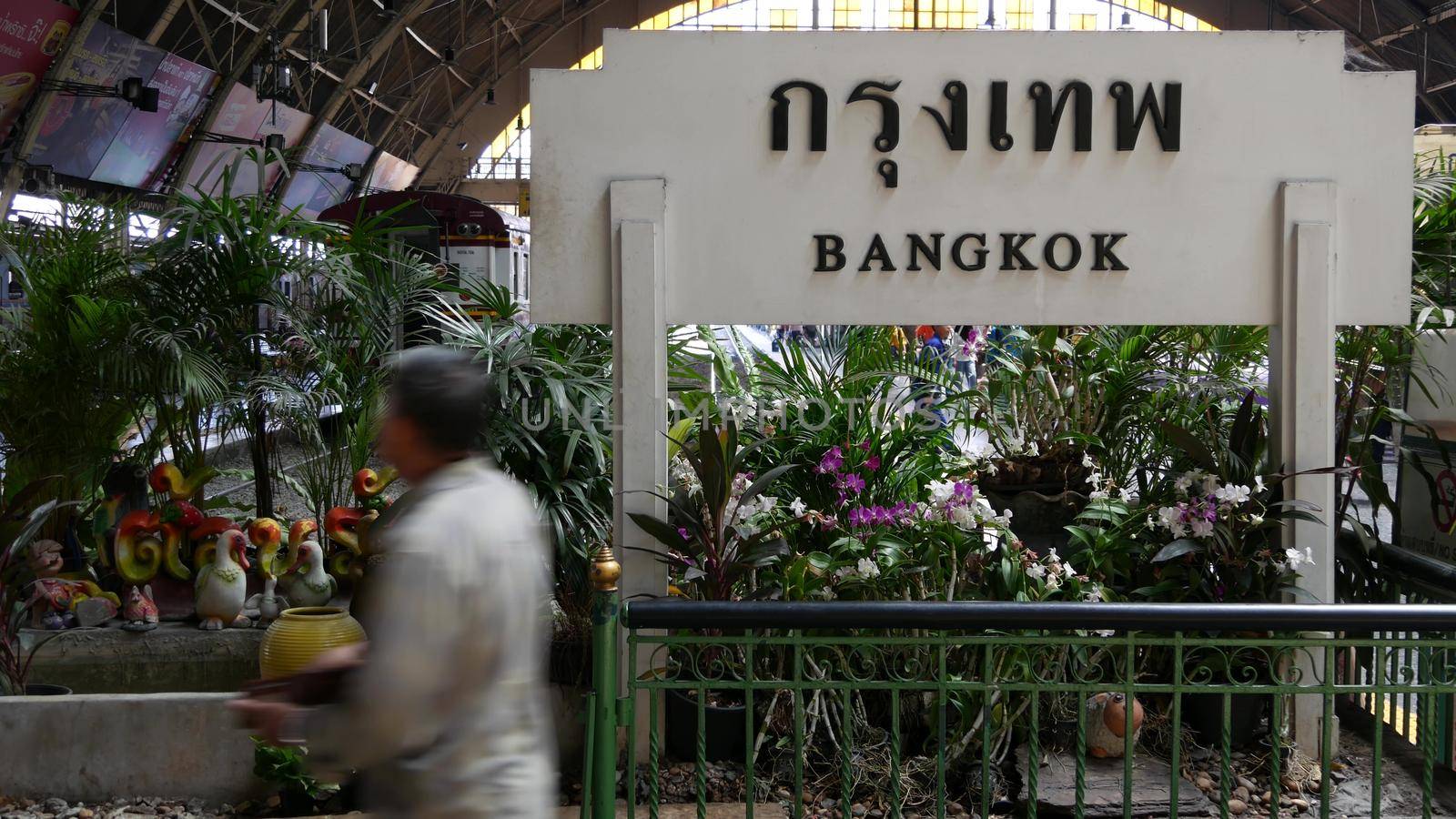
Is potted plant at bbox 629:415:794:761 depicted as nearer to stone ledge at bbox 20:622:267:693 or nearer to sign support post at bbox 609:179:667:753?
sign support post at bbox 609:179:667:753

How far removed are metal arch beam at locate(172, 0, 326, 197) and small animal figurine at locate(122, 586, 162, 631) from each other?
18.1 metres

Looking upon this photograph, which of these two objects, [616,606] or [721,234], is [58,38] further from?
[616,606]

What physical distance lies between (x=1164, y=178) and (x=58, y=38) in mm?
17113

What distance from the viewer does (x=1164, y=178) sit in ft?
13.7

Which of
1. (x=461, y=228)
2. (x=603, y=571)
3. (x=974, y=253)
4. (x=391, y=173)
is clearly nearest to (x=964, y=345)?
(x=974, y=253)

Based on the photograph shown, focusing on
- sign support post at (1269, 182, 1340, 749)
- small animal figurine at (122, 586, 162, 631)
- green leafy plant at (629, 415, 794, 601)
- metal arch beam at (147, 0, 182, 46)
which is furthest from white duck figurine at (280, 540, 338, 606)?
metal arch beam at (147, 0, 182, 46)

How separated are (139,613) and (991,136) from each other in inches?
142

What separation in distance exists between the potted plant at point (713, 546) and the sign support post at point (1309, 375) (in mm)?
1644

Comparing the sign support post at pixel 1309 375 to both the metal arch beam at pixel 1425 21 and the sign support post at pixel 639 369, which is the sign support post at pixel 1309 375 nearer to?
the sign support post at pixel 639 369

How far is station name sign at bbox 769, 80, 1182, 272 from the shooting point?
13.6ft

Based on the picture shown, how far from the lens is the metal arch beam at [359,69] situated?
2428 centimetres

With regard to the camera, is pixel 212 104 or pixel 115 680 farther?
pixel 212 104

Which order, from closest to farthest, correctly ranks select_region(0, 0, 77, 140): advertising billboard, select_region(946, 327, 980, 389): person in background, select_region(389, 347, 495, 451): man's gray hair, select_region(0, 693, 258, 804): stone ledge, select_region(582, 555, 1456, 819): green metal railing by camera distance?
1. select_region(389, 347, 495, 451): man's gray hair
2. select_region(582, 555, 1456, 819): green metal railing
3. select_region(0, 693, 258, 804): stone ledge
4. select_region(946, 327, 980, 389): person in background
5. select_region(0, 0, 77, 140): advertising billboard

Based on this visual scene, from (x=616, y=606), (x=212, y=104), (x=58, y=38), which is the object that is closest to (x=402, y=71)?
(x=212, y=104)
